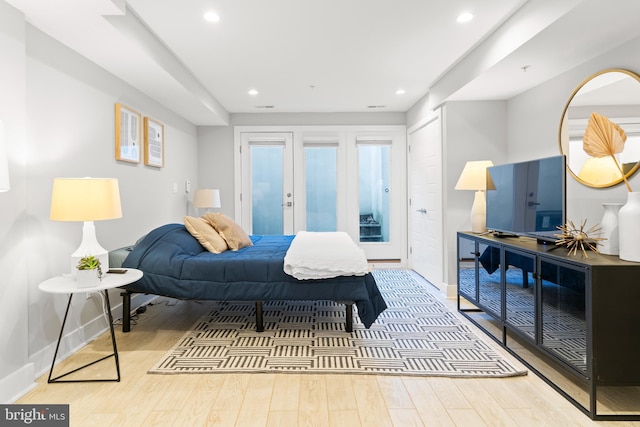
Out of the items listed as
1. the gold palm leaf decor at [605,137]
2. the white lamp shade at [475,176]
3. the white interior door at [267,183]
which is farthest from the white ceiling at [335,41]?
the white interior door at [267,183]

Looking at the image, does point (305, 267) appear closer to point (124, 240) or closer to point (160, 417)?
point (160, 417)

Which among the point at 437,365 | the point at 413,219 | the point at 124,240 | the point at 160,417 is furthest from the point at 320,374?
the point at 413,219

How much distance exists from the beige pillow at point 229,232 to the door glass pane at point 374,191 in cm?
244

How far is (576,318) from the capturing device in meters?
1.87

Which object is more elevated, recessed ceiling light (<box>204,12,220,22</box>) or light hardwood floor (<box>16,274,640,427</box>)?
recessed ceiling light (<box>204,12,220,22</box>)

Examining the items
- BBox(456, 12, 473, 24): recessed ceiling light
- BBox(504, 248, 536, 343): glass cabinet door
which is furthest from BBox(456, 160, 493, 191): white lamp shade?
BBox(456, 12, 473, 24): recessed ceiling light

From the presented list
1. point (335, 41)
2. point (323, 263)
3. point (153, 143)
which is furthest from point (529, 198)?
point (153, 143)

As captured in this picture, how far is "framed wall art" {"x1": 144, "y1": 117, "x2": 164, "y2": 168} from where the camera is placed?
3.65 meters

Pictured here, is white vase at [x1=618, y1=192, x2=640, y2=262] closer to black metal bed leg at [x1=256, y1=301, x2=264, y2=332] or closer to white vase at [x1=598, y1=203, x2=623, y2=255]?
white vase at [x1=598, y1=203, x2=623, y2=255]

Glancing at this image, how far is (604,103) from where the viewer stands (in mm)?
2426

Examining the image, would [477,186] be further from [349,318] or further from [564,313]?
[349,318]

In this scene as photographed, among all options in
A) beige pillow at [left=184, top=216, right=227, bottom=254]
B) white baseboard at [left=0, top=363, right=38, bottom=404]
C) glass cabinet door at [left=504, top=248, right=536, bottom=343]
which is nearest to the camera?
white baseboard at [left=0, top=363, right=38, bottom=404]

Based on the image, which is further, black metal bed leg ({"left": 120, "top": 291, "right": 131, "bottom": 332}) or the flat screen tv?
black metal bed leg ({"left": 120, "top": 291, "right": 131, "bottom": 332})

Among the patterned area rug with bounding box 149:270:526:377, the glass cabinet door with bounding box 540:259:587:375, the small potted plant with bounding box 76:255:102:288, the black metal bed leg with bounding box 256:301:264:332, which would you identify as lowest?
the patterned area rug with bounding box 149:270:526:377
